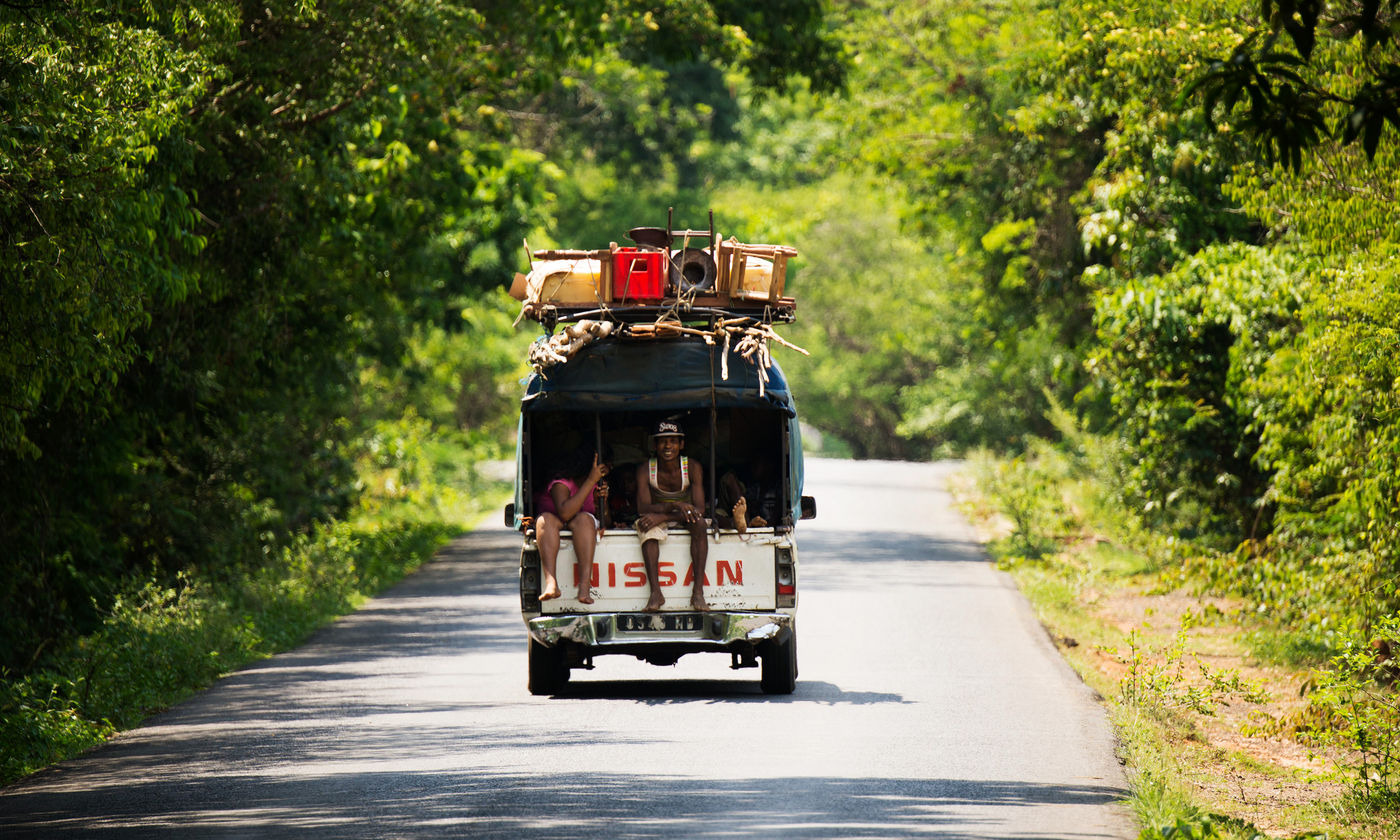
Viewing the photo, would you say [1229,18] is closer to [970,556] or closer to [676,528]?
[676,528]

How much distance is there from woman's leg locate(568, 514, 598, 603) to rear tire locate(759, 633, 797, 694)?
140cm

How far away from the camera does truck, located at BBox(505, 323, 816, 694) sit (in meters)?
12.9

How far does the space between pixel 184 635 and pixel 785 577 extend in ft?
20.4

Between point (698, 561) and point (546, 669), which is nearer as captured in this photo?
point (698, 561)

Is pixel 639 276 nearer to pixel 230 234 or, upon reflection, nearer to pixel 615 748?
pixel 615 748

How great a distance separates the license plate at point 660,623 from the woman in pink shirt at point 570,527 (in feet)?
1.02

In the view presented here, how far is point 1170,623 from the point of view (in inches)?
754

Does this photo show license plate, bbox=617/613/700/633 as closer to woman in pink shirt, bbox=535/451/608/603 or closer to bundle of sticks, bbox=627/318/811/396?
woman in pink shirt, bbox=535/451/608/603

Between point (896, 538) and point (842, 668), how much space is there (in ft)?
44.0

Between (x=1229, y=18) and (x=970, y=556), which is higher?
(x=1229, y=18)

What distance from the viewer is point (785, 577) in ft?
42.7

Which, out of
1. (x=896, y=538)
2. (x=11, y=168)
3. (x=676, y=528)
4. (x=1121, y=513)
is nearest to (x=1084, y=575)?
(x=1121, y=513)

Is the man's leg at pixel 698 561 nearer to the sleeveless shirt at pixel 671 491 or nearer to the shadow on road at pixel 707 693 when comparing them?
the sleeveless shirt at pixel 671 491

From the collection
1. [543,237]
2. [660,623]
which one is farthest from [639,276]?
[543,237]
